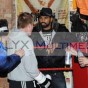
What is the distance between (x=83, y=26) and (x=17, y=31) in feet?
8.43

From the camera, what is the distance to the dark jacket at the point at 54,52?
6.43 m

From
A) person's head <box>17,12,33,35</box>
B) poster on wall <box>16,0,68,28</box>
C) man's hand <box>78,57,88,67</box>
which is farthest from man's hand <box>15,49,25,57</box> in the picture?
poster on wall <box>16,0,68,28</box>

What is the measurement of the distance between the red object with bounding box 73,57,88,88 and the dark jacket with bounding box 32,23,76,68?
0.31 metres

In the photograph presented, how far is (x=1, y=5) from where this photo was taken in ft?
23.7

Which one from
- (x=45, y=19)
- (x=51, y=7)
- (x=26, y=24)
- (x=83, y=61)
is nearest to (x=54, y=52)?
(x=45, y=19)

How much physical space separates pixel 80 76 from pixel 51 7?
2.19 metres

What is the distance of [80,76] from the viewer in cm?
622

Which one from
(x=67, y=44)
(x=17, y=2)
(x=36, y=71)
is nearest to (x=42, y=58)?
(x=67, y=44)

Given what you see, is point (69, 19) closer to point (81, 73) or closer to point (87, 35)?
point (87, 35)

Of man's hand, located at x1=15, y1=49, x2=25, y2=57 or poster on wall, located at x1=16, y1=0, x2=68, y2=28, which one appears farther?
poster on wall, located at x1=16, y1=0, x2=68, y2=28

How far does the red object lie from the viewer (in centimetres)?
606

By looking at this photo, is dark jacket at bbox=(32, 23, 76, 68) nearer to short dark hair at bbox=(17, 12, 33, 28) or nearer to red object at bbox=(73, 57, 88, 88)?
red object at bbox=(73, 57, 88, 88)

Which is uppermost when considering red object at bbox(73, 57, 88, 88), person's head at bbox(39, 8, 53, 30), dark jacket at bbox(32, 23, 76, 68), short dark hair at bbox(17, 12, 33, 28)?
short dark hair at bbox(17, 12, 33, 28)

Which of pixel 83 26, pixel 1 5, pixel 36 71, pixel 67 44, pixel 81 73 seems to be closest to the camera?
pixel 36 71
